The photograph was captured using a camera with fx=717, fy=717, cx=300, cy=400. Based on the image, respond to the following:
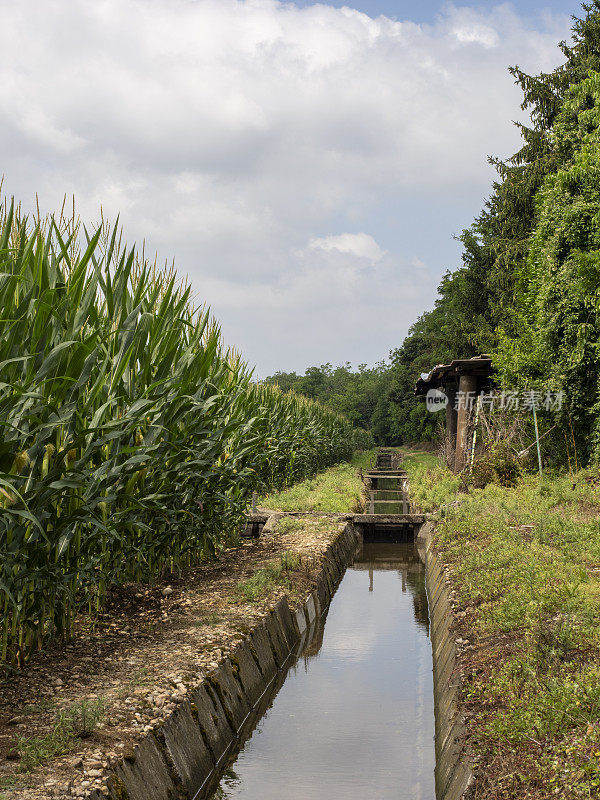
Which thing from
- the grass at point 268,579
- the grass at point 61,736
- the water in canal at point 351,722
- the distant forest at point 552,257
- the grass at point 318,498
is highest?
the distant forest at point 552,257

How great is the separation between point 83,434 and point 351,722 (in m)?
4.00

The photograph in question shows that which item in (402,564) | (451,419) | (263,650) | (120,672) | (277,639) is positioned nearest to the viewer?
(120,672)

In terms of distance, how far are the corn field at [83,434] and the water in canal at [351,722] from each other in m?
1.89

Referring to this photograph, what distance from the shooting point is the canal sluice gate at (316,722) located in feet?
15.4

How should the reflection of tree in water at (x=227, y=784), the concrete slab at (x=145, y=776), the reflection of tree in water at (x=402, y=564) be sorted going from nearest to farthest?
1. the concrete slab at (x=145, y=776)
2. the reflection of tree in water at (x=227, y=784)
3. the reflection of tree in water at (x=402, y=564)

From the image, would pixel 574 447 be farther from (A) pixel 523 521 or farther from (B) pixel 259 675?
(B) pixel 259 675

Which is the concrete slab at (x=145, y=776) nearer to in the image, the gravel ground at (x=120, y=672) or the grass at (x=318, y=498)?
the gravel ground at (x=120, y=672)

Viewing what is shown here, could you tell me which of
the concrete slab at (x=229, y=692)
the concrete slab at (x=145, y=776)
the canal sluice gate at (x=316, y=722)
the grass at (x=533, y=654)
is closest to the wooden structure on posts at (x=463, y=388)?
the grass at (x=533, y=654)

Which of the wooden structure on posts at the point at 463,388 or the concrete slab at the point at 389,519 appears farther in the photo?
the wooden structure on posts at the point at 463,388

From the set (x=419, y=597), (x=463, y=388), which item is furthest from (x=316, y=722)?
(x=463, y=388)

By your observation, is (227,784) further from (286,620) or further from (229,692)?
(286,620)

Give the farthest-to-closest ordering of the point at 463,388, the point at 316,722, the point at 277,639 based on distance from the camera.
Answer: the point at 463,388
the point at 277,639
the point at 316,722

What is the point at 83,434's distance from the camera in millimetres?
4836

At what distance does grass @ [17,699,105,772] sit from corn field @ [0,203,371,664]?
30.4 inches
